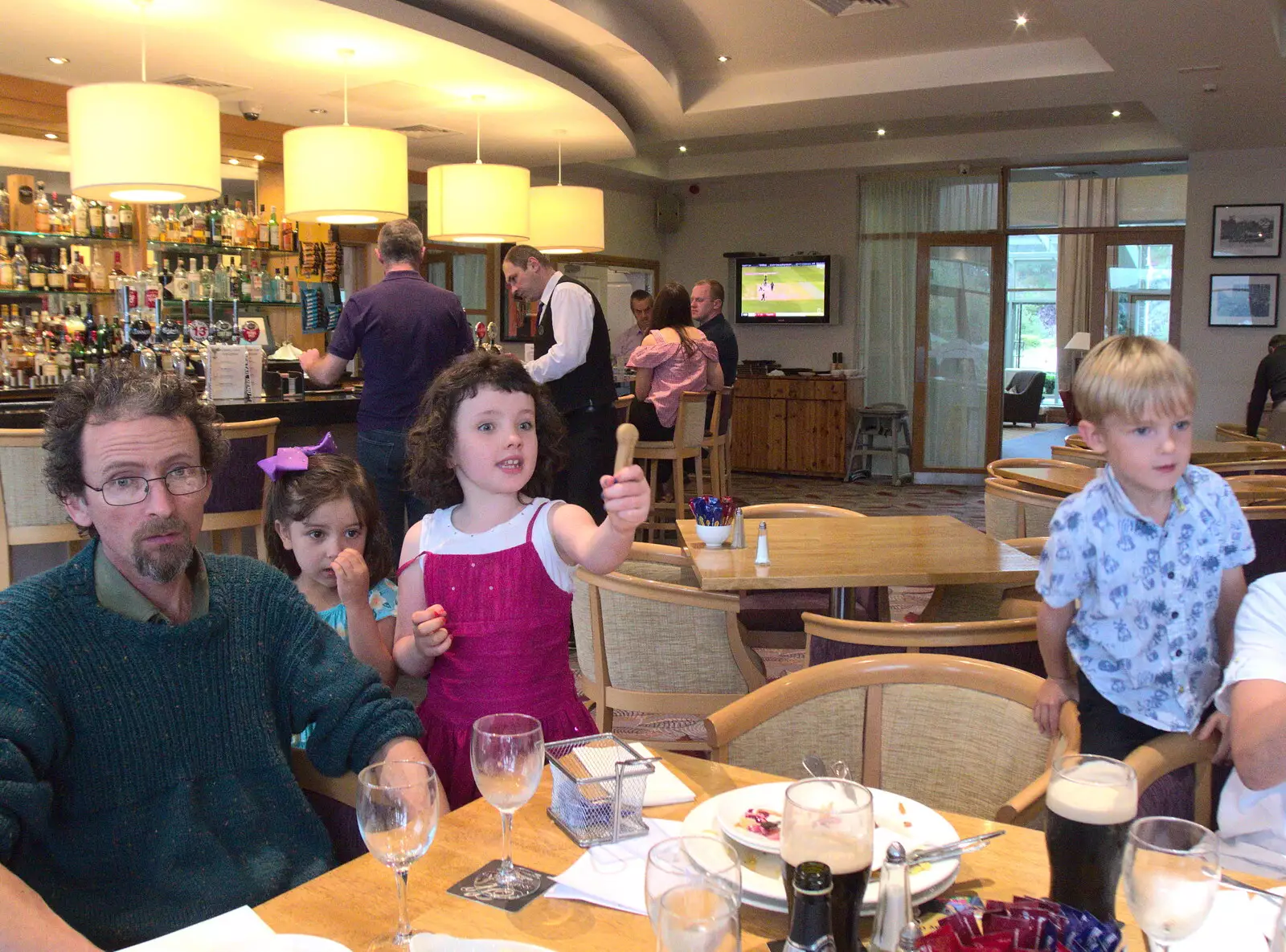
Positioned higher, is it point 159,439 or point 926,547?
point 159,439

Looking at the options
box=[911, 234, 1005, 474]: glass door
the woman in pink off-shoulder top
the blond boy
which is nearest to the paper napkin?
the blond boy

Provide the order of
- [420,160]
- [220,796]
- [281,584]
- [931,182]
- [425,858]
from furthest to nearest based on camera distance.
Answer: [931,182] < [420,160] < [281,584] < [220,796] < [425,858]

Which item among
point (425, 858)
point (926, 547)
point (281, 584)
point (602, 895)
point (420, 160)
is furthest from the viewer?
point (420, 160)

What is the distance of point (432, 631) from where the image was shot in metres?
1.98

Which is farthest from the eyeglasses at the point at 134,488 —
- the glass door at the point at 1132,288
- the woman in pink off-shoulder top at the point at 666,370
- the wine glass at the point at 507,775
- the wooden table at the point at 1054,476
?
the glass door at the point at 1132,288

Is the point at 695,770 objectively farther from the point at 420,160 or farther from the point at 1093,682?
the point at 420,160

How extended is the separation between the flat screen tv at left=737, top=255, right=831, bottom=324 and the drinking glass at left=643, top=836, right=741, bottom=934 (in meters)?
10.7

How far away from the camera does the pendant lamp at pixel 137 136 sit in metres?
4.16

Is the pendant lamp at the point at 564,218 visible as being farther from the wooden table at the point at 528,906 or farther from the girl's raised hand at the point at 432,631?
the wooden table at the point at 528,906

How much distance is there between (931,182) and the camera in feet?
35.2

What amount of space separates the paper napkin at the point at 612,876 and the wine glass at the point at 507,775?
42mm

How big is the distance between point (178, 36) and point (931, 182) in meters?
7.48

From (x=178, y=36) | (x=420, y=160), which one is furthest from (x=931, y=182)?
(x=178, y=36)

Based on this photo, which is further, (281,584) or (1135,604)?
(1135,604)
